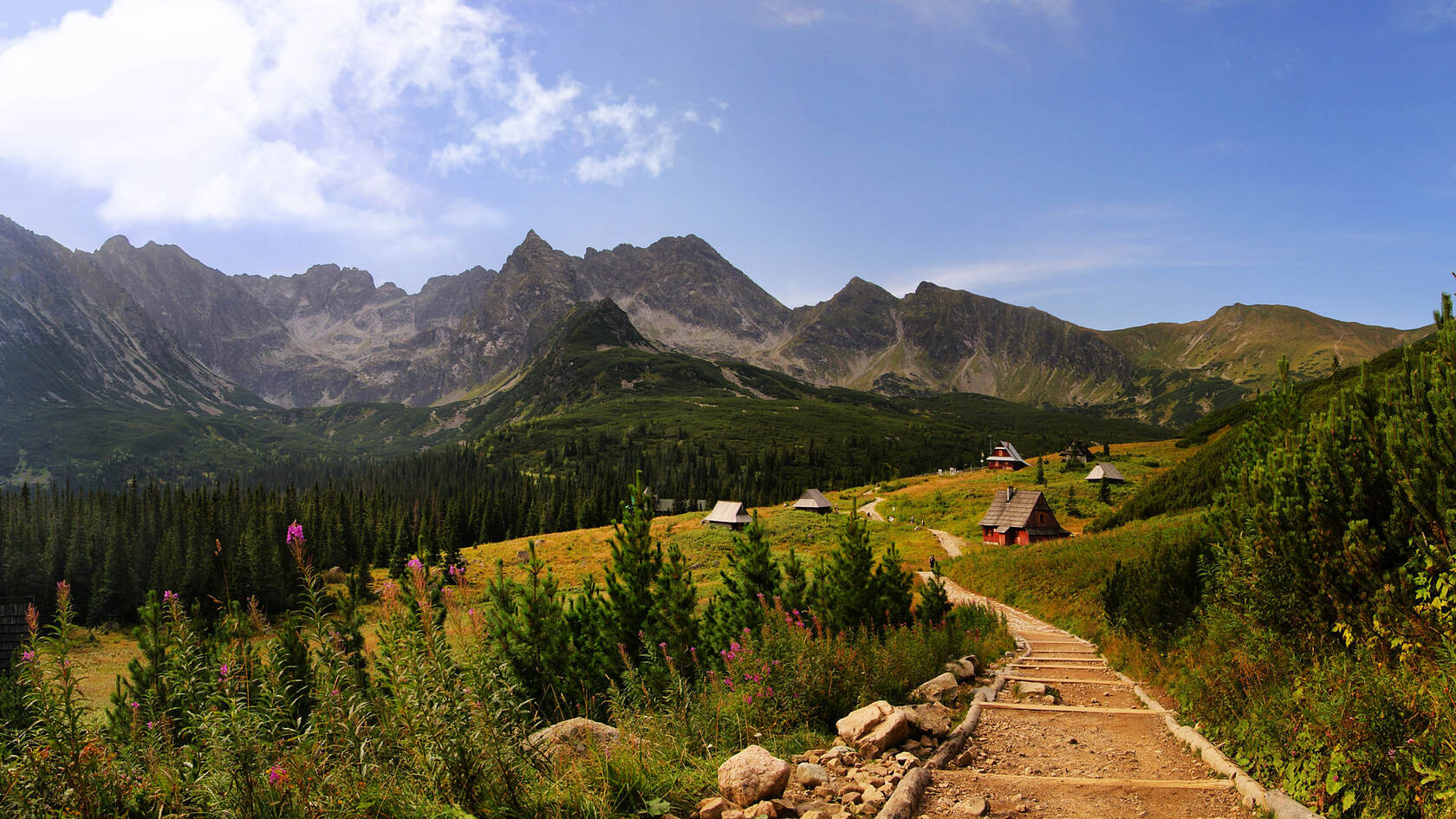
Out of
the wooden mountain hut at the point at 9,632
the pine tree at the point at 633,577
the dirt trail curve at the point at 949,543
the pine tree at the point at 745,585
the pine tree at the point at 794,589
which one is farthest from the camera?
the dirt trail curve at the point at 949,543

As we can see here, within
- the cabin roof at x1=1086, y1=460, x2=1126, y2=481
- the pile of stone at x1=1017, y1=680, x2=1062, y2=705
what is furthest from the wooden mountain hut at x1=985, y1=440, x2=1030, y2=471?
the pile of stone at x1=1017, y1=680, x2=1062, y2=705

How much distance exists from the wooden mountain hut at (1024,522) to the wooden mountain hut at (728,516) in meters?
32.6

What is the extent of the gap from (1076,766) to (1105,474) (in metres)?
84.4

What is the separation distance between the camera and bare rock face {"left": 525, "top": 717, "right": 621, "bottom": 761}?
279 inches

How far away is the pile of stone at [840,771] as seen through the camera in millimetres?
6863

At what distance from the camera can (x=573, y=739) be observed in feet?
26.4

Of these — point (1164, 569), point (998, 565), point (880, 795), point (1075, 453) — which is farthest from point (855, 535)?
point (1075, 453)

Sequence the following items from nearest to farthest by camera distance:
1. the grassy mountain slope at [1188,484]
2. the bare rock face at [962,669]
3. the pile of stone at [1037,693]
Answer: the pile of stone at [1037,693] < the bare rock face at [962,669] < the grassy mountain slope at [1188,484]

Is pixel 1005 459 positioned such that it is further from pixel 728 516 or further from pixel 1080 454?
pixel 728 516

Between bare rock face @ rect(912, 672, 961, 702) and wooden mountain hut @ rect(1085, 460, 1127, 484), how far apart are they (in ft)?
254

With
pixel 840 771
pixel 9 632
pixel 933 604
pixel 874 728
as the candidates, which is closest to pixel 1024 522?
pixel 933 604

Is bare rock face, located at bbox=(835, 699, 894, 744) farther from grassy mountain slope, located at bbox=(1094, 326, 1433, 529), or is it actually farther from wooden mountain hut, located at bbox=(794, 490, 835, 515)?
wooden mountain hut, located at bbox=(794, 490, 835, 515)

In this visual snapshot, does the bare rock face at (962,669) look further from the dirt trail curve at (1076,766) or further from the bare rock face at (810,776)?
the bare rock face at (810,776)

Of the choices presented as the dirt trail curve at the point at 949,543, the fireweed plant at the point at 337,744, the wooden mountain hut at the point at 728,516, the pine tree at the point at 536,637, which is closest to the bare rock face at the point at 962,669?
the fireweed plant at the point at 337,744
